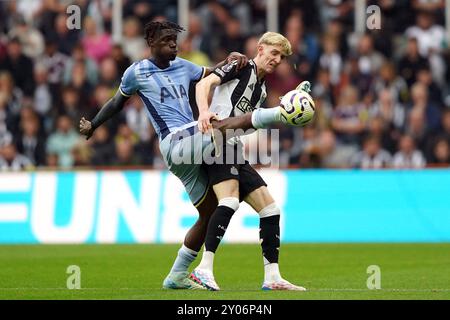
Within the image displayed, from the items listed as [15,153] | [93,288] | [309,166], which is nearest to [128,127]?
[15,153]

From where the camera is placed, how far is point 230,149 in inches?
375

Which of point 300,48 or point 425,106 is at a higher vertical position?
point 300,48

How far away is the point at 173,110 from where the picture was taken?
9.75 meters

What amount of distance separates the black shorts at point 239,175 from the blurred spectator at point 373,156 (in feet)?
27.2

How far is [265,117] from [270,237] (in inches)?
46.2

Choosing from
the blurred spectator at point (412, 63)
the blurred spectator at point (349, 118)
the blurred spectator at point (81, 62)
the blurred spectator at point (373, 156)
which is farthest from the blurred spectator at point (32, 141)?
the blurred spectator at point (412, 63)

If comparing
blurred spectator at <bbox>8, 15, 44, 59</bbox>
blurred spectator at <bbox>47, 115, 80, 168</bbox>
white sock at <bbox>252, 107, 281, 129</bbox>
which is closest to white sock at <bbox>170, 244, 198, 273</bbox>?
white sock at <bbox>252, 107, 281, 129</bbox>

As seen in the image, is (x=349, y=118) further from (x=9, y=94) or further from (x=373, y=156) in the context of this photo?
(x=9, y=94)

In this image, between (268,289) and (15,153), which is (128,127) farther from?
(268,289)

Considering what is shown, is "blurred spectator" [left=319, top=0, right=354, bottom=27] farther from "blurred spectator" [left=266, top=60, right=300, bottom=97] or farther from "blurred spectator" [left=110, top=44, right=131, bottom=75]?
"blurred spectator" [left=110, top=44, right=131, bottom=75]

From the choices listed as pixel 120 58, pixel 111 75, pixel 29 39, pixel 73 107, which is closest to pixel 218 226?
pixel 120 58

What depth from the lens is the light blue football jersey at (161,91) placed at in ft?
31.9
